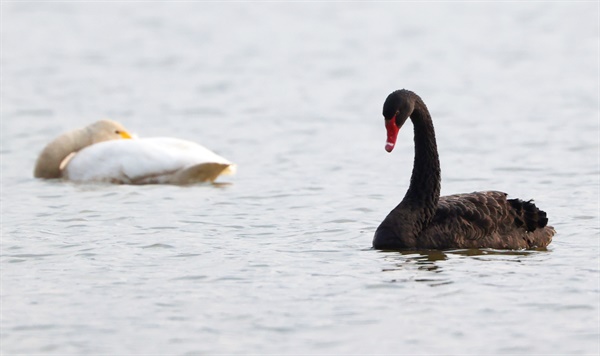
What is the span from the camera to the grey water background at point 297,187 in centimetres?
659

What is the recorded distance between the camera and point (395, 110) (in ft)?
26.9

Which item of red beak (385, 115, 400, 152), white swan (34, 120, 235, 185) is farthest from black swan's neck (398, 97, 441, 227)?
white swan (34, 120, 235, 185)

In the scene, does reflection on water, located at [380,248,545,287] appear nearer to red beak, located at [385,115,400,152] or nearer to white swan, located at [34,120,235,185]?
red beak, located at [385,115,400,152]

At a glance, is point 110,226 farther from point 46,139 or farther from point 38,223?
point 46,139

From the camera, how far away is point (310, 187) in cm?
1108

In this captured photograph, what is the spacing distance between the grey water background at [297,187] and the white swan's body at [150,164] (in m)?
0.19

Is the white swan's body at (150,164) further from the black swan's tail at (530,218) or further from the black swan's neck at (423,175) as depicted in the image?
the black swan's tail at (530,218)

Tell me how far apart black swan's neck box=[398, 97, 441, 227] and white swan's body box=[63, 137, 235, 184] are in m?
2.92

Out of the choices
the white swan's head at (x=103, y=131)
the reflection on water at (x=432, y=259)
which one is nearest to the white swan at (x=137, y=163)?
the white swan's head at (x=103, y=131)

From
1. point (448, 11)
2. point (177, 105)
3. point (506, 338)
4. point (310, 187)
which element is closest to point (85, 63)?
point (177, 105)

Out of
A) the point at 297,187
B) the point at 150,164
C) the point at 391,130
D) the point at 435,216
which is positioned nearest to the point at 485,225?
the point at 435,216

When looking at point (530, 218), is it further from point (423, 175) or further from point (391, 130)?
point (391, 130)

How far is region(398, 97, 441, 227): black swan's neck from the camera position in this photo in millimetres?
8445

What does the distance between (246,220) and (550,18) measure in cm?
1486
